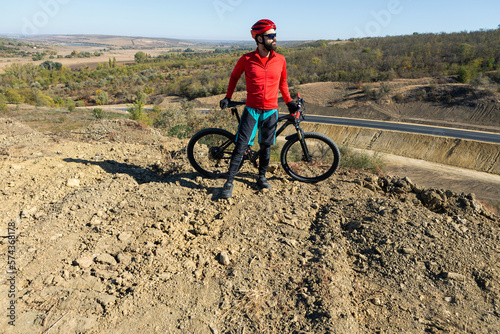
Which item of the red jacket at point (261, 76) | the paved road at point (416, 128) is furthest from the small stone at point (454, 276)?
the paved road at point (416, 128)

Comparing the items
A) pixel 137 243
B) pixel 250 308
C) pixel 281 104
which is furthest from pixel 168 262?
pixel 281 104

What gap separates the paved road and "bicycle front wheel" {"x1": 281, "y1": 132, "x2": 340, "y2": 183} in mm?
23385

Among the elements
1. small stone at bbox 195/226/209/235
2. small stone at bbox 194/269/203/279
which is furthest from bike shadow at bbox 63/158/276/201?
small stone at bbox 194/269/203/279

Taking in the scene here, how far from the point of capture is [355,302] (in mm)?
2500

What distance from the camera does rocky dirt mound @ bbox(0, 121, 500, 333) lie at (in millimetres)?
2314

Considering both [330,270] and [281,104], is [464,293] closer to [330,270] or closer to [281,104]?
[330,270]

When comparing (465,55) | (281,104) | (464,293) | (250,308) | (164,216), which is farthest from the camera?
(465,55)

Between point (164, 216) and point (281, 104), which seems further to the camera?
point (281, 104)

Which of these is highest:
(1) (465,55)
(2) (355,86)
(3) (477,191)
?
(1) (465,55)

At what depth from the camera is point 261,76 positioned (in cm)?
381

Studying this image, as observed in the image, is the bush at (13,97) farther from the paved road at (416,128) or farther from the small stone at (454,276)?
the small stone at (454,276)

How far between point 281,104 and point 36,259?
112ft

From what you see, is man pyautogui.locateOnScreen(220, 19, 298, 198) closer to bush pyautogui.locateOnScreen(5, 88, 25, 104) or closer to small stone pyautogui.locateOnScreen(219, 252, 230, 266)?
small stone pyautogui.locateOnScreen(219, 252, 230, 266)

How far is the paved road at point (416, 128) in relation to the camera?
2341cm
